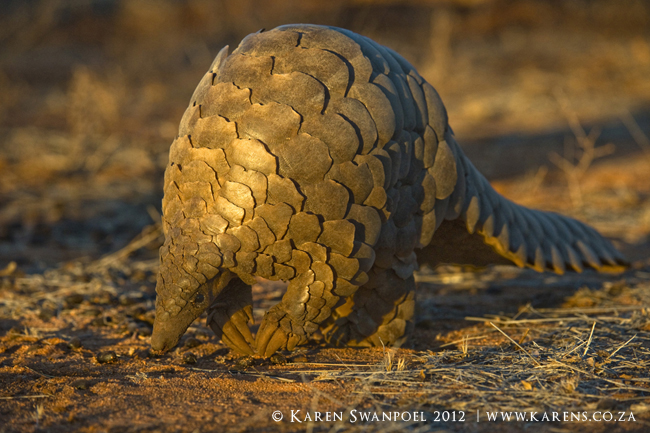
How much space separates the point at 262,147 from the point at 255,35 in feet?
1.92

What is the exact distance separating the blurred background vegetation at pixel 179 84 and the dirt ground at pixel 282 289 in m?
0.06

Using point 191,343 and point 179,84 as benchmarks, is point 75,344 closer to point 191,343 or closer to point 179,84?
point 191,343

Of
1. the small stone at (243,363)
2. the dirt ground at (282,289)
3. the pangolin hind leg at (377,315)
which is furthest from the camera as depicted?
the pangolin hind leg at (377,315)

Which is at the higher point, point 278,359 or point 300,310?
point 300,310

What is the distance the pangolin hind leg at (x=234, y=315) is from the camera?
283 cm

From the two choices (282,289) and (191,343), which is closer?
(191,343)

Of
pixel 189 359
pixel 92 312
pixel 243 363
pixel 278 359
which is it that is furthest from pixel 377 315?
pixel 92 312

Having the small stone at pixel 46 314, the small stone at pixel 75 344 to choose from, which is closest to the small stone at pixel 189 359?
the small stone at pixel 75 344

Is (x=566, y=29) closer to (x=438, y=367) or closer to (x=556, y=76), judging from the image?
(x=556, y=76)

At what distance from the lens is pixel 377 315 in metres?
3.08

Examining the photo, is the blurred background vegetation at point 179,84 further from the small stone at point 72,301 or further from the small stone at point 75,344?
the small stone at point 75,344

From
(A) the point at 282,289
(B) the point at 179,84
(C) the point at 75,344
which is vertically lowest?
(A) the point at 282,289

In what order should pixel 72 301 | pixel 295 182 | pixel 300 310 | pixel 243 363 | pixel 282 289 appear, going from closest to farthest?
pixel 295 182
pixel 300 310
pixel 243 363
pixel 72 301
pixel 282 289

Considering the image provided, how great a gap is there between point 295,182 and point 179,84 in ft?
40.2
